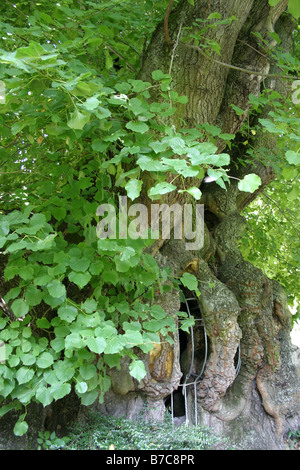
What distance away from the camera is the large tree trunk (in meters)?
2.68

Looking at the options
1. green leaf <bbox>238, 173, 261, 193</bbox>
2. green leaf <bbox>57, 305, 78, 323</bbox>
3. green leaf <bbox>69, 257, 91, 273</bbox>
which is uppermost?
green leaf <bbox>238, 173, 261, 193</bbox>

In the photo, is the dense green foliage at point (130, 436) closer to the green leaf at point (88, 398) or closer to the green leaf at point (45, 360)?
the green leaf at point (88, 398)

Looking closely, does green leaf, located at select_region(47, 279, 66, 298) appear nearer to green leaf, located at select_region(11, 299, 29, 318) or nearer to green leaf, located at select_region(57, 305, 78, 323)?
green leaf, located at select_region(57, 305, 78, 323)

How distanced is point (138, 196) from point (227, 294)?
1.77 metres

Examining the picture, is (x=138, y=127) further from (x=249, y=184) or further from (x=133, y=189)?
(x=249, y=184)

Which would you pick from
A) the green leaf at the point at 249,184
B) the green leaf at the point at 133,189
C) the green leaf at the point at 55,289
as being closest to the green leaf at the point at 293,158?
the green leaf at the point at 249,184

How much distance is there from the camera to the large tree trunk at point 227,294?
2.68 metres

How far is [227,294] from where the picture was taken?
3.63 meters

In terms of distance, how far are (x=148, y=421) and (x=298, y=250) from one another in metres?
Result: 2.90

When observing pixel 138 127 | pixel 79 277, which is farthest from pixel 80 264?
pixel 138 127

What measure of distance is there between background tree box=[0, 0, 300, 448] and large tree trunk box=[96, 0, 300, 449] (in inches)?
0.5

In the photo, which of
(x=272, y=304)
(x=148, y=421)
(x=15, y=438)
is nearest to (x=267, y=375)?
(x=272, y=304)

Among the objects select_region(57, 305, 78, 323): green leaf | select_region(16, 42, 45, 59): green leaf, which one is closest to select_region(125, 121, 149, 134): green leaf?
select_region(16, 42, 45, 59): green leaf

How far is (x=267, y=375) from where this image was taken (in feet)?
12.8
